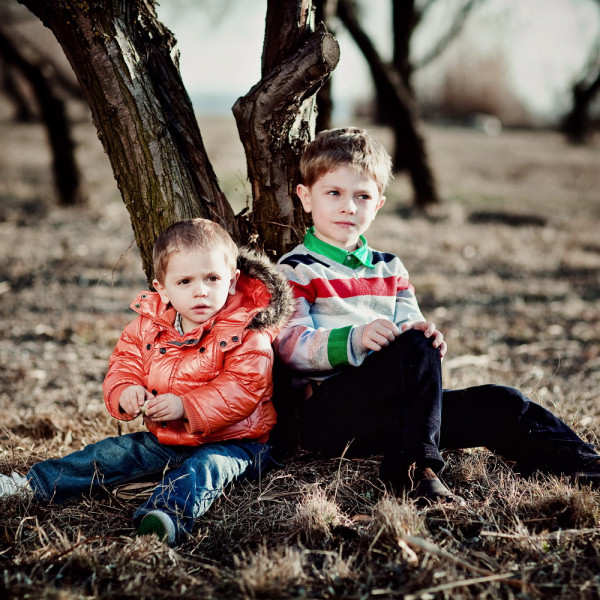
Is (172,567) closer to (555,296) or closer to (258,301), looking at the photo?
(258,301)

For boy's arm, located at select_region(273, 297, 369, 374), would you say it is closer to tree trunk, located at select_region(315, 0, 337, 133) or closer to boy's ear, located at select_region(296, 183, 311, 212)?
boy's ear, located at select_region(296, 183, 311, 212)

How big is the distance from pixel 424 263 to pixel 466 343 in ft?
8.11

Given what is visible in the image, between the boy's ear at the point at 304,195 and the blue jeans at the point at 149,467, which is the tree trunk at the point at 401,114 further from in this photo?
the blue jeans at the point at 149,467

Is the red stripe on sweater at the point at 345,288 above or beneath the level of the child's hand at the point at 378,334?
above

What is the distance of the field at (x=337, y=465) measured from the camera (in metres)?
1.91

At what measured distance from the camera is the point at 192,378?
8.13ft

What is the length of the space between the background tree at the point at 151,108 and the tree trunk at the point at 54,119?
22.7ft

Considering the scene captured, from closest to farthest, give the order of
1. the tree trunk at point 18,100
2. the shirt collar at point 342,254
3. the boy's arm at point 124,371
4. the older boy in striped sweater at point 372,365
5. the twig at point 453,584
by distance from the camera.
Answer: the twig at point 453,584
the older boy in striped sweater at point 372,365
the boy's arm at point 124,371
the shirt collar at point 342,254
the tree trunk at point 18,100

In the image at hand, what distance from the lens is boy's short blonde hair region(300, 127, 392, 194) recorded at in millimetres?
2625

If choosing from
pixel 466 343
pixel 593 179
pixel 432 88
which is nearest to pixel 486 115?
pixel 432 88

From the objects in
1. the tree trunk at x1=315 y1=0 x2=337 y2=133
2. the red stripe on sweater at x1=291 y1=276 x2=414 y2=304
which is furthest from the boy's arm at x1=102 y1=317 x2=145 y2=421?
the tree trunk at x1=315 y1=0 x2=337 y2=133

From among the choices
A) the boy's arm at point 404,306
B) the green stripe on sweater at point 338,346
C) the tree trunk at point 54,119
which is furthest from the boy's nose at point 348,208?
the tree trunk at point 54,119

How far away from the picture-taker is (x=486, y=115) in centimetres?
2889

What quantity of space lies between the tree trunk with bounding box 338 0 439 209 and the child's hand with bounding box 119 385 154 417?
701cm
